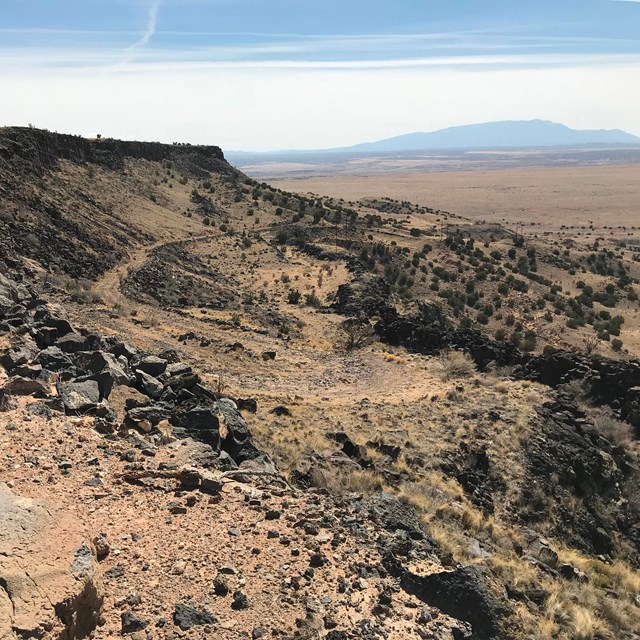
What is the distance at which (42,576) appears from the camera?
5273 millimetres

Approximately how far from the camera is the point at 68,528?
20.5ft

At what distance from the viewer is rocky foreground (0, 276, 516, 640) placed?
18.5 ft

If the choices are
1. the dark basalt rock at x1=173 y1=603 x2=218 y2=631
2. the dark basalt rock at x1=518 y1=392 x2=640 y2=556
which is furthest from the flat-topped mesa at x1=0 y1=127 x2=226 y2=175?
the dark basalt rock at x1=173 y1=603 x2=218 y2=631

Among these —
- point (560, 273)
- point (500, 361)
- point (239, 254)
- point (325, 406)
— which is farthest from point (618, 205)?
point (325, 406)

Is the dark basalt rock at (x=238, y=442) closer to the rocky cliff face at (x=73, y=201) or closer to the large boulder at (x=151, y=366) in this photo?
the large boulder at (x=151, y=366)

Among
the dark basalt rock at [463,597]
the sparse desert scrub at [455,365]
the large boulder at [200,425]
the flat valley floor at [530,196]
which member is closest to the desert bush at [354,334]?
the sparse desert scrub at [455,365]

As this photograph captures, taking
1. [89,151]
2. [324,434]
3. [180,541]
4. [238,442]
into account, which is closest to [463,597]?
[180,541]

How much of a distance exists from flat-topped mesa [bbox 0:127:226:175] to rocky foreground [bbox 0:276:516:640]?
26.4 metres

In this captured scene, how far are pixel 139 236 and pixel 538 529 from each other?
28799 mm

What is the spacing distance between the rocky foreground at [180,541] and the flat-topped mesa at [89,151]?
86.7 feet

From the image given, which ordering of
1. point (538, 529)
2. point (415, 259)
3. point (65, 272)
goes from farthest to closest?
point (415, 259)
point (65, 272)
point (538, 529)

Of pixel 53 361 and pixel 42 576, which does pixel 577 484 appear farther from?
pixel 42 576

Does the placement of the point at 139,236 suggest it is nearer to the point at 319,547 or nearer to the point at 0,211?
the point at 0,211

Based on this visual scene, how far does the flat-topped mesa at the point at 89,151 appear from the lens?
32.7 metres
